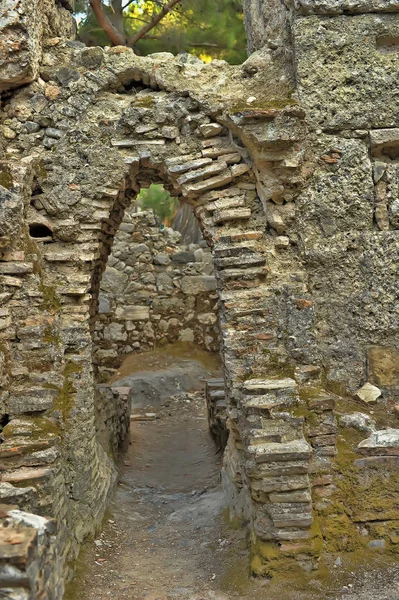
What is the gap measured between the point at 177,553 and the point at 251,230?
2.55 metres

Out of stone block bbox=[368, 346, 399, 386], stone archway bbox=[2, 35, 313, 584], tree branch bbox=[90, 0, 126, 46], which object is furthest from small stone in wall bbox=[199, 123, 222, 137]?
tree branch bbox=[90, 0, 126, 46]

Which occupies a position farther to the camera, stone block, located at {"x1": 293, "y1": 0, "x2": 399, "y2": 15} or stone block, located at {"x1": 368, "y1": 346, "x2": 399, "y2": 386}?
stone block, located at {"x1": 293, "y1": 0, "x2": 399, "y2": 15}

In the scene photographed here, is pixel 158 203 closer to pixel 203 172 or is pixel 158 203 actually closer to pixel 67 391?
pixel 203 172

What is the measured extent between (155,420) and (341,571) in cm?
519

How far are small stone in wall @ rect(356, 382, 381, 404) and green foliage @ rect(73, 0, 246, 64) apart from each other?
6.23 meters

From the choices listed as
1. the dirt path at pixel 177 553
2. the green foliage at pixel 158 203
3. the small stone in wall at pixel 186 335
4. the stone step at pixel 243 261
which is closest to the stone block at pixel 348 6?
the stone step at pixel 243 261

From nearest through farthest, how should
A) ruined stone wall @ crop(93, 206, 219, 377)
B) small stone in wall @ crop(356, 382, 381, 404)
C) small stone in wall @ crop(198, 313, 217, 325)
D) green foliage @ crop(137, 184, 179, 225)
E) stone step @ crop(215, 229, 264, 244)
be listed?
small stone in wall @ crop(356, 382, 381, 404) < stone step @ crop(215, 229, 264, 244) < ruined stone wall @ crop(93, 206, 219, 377) < small stone in wall @ crop(198, 313, 217, 325) < green foliage @ crop(137, 184, 179, 225)

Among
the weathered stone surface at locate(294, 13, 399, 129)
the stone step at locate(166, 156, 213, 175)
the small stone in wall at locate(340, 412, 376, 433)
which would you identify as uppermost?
the weathered stone surface at locate(294, 13, 399, 129)

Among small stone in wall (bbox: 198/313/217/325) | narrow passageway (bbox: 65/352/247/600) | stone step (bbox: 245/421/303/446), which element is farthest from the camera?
small stone in wall (bbox: 198/313/217/325)

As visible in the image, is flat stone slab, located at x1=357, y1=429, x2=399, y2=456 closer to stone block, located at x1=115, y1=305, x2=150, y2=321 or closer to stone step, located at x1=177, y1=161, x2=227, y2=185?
stone step, located at x1=177, y1=161, x2=227, y2=185

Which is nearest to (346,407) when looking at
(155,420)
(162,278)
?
(155,420)

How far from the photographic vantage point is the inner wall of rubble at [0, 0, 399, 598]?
3.86 metres

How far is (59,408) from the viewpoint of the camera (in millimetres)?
4020

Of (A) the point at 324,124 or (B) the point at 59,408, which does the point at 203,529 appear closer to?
(B) the point at 59,408
